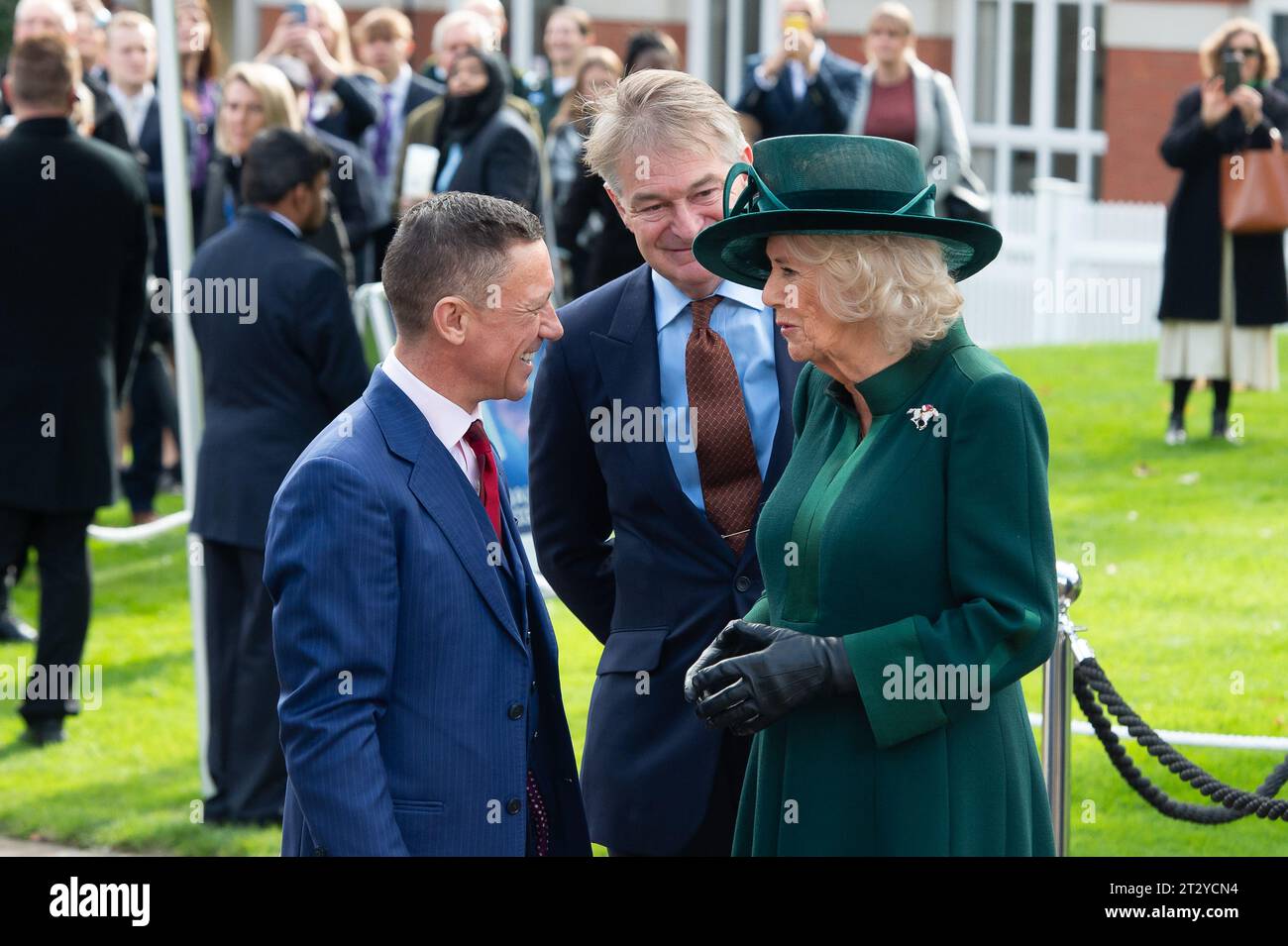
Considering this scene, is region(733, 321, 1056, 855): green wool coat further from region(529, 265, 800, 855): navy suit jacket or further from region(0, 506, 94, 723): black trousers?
region(0, 506, 94, 723): black trousers

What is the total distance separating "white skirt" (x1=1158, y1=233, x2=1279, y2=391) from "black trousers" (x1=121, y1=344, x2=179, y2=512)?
587 cm

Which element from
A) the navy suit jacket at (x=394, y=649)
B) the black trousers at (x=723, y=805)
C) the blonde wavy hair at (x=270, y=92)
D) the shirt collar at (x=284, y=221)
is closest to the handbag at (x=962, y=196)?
the blonde wavy hair at (x=270, y=92)

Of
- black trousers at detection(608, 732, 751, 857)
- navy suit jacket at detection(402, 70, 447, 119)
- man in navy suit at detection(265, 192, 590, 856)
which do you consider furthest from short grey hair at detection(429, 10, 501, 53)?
man in navy suit at detection(265, 192, 590, 856)

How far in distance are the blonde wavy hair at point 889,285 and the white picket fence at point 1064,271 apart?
43.5 feet

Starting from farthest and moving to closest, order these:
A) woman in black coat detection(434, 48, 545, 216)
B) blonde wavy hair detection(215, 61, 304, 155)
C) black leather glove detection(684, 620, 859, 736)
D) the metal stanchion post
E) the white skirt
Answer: the white skirt < woman in black coat detection(434, 48, 545, 216) < blonde wavy hair detection(215, 61, 304, 155) < the metal stanchion post < black leather glove detection(684, 620, 859, 736)

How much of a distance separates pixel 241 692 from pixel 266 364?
1.14 m

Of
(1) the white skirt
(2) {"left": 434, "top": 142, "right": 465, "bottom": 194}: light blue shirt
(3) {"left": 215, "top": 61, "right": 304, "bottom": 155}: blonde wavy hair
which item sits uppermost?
(3) {"left": 215, "top": 61, "right": 304, "bottom": 155}: blonde wavy hair

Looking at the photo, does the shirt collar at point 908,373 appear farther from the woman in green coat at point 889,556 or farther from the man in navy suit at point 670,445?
the man in navy suit at point 670,445

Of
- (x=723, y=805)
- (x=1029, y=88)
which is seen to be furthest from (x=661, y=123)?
(x=1029, y=88)

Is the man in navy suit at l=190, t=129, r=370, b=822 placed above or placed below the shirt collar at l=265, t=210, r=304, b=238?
below

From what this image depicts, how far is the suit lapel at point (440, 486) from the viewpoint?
3.00 meters

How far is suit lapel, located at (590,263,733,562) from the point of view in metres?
3.56

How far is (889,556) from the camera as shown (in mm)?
2975
